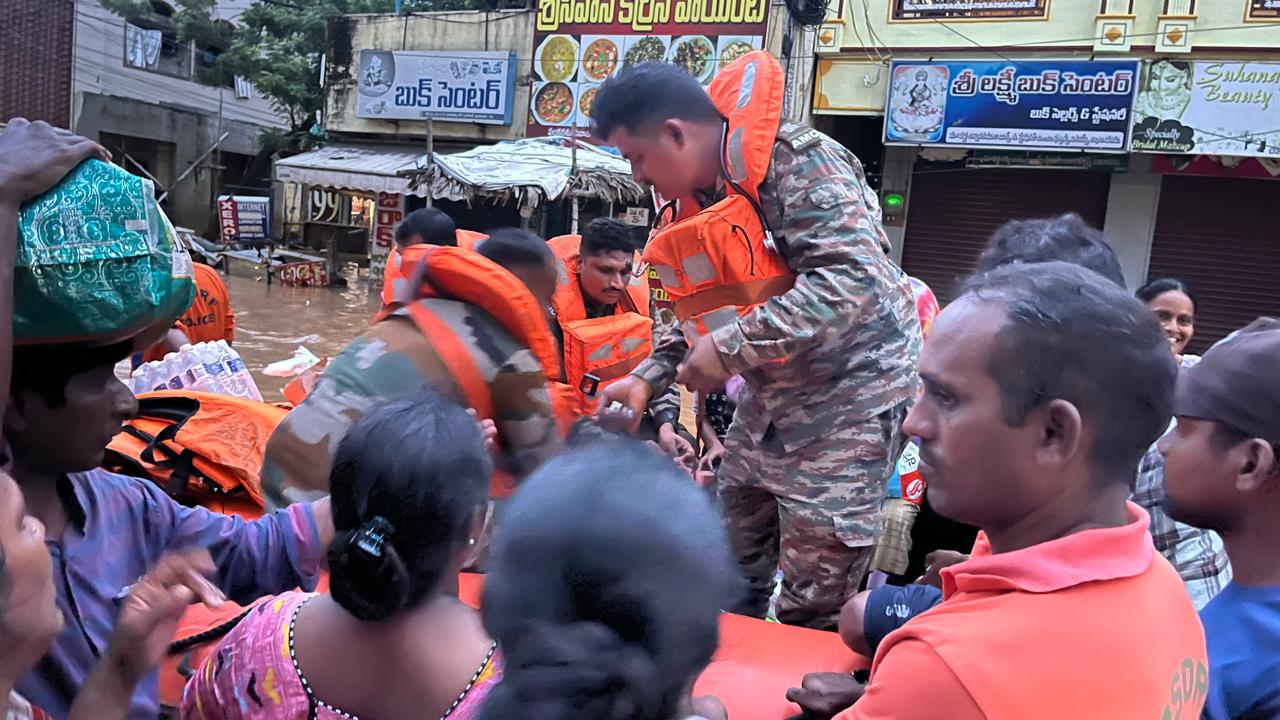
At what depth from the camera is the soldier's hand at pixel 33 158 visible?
1.12m

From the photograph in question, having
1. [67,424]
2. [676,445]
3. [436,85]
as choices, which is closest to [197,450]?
[67,424]

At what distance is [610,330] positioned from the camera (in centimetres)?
371

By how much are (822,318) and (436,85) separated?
14.2 meters

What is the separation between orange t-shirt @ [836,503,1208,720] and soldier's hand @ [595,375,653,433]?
52.4 inches

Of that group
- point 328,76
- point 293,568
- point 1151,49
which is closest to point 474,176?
point 328,76

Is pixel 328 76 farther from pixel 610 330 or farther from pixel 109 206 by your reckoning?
pixel 109 206

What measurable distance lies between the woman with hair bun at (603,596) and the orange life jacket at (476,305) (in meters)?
1.10

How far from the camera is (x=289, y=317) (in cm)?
1219

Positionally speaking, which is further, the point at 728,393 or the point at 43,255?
the point at 728,393

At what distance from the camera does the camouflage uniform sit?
2.13 metres

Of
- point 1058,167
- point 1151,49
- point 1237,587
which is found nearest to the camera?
point 1237,587

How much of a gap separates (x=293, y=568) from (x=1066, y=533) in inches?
47.5

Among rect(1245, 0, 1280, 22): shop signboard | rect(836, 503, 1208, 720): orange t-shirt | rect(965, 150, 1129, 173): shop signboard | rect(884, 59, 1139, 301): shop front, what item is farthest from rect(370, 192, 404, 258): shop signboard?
rect(836, 503, 1208, 720): orange t-shirt

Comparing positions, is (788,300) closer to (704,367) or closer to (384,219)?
(704,367)
